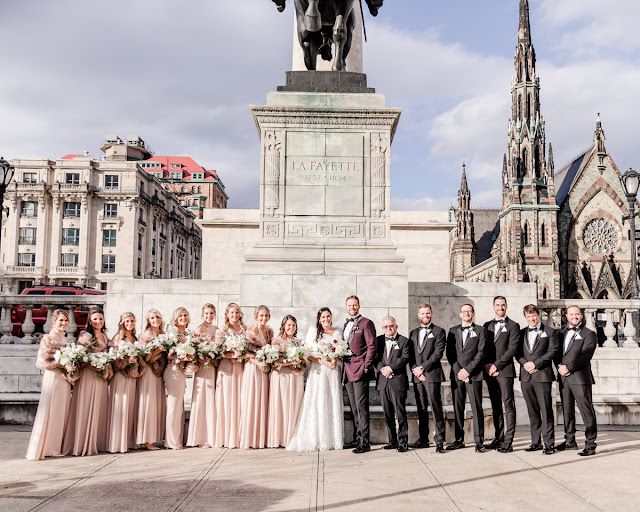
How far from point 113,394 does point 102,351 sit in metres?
0.59

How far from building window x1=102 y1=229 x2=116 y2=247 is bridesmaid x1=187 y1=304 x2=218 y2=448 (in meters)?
71.4

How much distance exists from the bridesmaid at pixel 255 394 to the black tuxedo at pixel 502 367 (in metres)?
3.01

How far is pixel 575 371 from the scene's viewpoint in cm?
840

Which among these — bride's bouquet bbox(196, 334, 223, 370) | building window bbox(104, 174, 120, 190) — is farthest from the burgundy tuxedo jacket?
building window bbox(104, 174, 120, 190)

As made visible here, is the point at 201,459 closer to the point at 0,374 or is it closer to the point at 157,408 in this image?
the point at 157,408

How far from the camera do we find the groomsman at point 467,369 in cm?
827

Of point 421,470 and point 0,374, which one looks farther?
point 0,374

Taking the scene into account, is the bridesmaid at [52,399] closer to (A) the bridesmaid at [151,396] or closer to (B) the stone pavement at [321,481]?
(B) the stone pavement at [321,481]

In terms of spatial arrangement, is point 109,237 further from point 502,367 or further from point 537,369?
point 537,369

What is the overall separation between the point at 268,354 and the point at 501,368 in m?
3.12

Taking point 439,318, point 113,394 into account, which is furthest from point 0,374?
point 439,318

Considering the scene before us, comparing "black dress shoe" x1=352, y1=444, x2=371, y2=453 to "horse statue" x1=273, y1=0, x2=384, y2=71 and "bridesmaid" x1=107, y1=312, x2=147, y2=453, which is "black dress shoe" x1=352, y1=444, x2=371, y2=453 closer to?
"bridesmaid" x1=107, y1=312, x2=147, y2=453

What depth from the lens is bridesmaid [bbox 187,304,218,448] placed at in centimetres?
835

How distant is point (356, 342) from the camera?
8.27m
